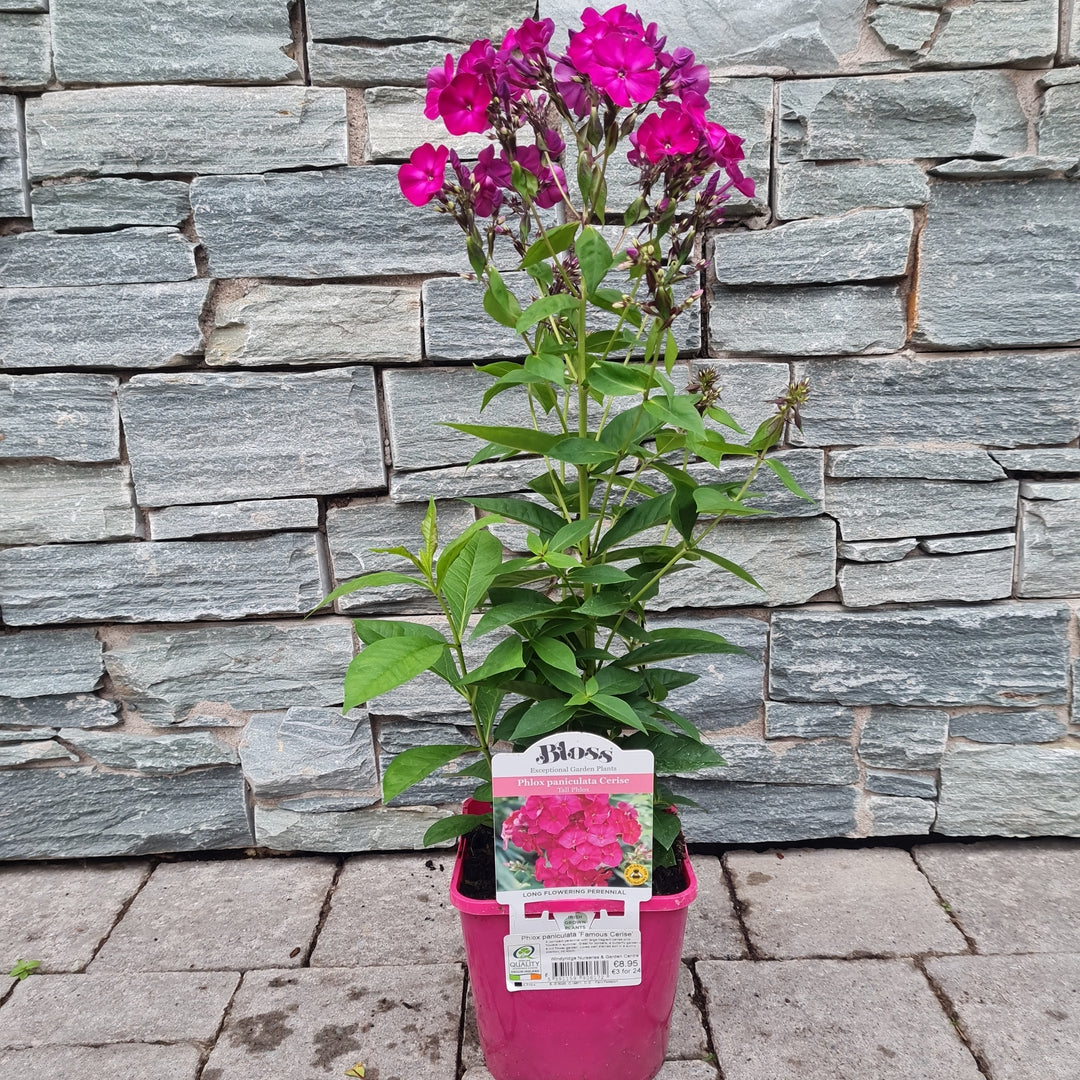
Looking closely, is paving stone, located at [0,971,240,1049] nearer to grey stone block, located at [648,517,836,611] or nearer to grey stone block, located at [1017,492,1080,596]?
grey stone block, located at [648,517,836,611]

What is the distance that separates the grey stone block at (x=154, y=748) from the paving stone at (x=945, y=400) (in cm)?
138

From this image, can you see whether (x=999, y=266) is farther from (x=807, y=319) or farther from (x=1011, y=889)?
(x=1011, y=889)

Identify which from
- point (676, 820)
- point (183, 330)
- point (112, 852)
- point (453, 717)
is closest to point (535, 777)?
point (676, 820)

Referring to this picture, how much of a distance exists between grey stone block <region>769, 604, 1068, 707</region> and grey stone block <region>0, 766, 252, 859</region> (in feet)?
4.02

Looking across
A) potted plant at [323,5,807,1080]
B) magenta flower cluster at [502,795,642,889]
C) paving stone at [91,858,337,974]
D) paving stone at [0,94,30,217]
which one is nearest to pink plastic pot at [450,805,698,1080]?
potted plant at [323,5,807,1080]

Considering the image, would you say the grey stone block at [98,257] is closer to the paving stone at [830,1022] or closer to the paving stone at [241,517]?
the paving stone at [241,517]

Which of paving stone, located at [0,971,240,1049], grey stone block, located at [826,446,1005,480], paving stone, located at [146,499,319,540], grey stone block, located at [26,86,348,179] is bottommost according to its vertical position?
paving stone, located at [0,971,240,1049]

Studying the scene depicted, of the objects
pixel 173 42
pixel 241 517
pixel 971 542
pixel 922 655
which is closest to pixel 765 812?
pixel 922 655

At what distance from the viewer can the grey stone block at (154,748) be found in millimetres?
1804

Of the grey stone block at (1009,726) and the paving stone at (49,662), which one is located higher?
the paving stone at (49,662)

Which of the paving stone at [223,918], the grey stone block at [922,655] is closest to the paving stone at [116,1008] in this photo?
the paving stone at [223,918]

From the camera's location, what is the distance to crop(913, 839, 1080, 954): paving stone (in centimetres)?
158

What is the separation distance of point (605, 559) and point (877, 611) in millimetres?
842

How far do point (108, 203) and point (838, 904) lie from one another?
1.97m
